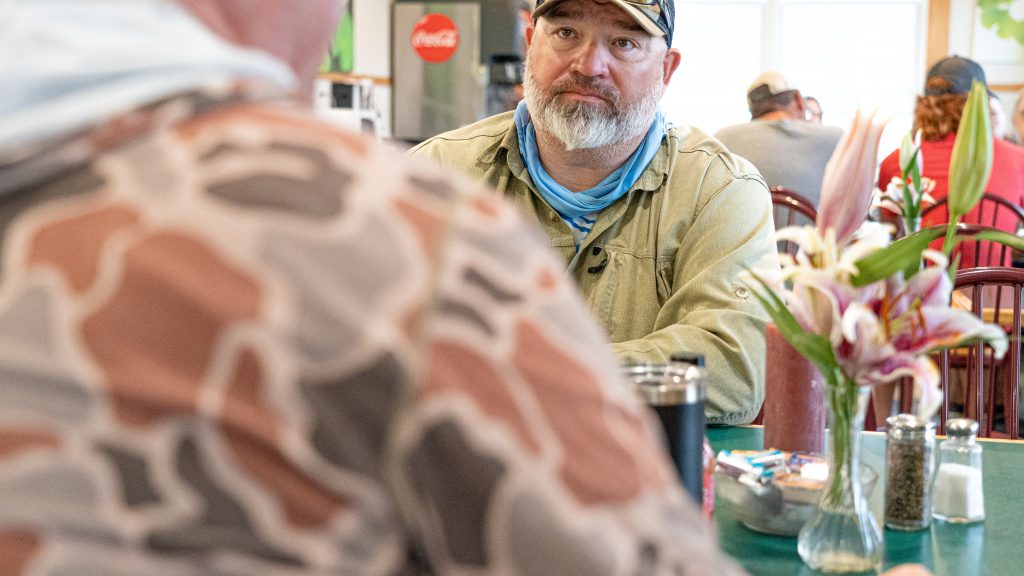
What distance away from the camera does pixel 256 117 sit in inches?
20.6

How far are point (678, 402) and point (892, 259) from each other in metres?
0.23

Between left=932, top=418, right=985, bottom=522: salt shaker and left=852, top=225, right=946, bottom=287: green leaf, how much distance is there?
34 cm

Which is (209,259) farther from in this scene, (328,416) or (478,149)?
(478,149)

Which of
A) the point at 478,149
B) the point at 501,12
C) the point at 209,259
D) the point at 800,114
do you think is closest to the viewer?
the point at 209,259

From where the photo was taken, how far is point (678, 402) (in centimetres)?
102

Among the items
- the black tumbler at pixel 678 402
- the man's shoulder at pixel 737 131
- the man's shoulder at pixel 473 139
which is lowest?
the black tumbler at pixel 678 402

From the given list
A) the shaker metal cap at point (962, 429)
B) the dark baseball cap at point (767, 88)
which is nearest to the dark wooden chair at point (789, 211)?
the dark baseball cap at point (767, 88)

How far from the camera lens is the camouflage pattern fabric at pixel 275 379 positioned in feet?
1.57

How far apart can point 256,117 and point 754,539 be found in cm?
82

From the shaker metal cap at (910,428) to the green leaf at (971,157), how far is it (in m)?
0.25

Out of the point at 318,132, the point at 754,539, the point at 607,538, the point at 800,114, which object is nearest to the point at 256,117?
the point at 318,132

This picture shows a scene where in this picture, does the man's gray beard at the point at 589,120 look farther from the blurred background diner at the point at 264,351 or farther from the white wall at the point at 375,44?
the white wall at the point at 375,44

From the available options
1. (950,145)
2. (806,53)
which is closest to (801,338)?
(950,145)

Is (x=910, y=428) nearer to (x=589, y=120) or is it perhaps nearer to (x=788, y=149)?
(x=589, y=120)
